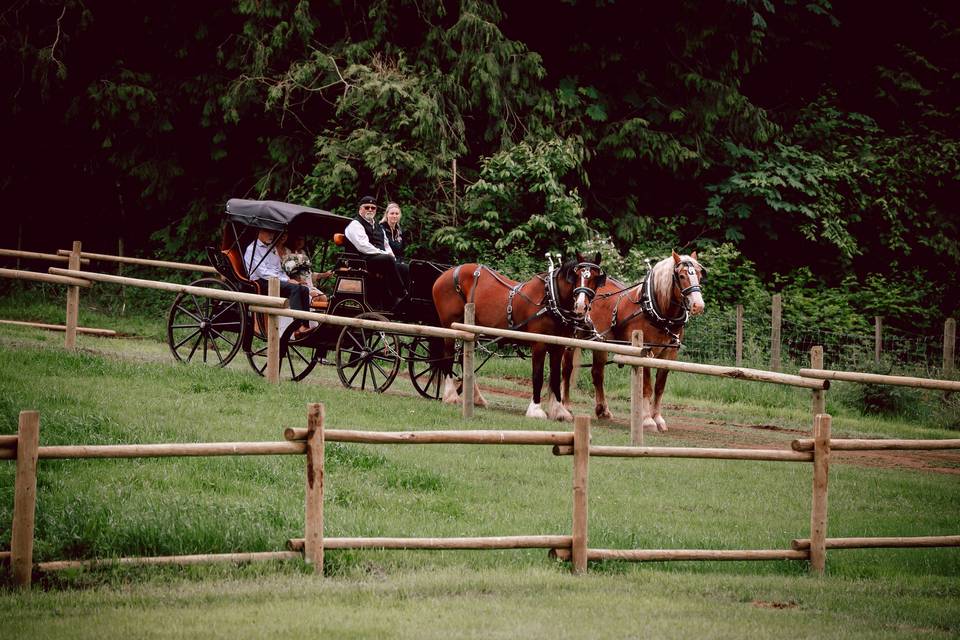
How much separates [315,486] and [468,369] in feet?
21.0

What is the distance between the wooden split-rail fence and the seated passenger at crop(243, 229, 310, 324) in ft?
23.7

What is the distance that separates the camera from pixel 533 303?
14.8m

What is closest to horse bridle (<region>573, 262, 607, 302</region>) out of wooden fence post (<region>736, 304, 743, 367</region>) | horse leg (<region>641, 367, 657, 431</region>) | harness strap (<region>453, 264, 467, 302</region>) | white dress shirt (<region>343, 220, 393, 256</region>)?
horse leg (<region>641, 367, 657, 431</region>)

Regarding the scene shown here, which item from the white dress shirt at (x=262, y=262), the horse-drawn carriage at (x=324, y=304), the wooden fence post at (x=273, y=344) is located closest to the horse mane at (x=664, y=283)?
Result: the horse-drawn carriage at (x=324, y=304)

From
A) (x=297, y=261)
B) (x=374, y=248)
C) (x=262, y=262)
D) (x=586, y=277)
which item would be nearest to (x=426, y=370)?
(x=374, y=248)

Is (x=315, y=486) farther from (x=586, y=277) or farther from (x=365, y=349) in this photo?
(x=365, y=349)

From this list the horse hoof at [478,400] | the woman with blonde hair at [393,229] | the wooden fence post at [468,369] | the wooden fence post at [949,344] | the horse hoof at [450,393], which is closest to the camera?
the wooden fence post at [468,369]

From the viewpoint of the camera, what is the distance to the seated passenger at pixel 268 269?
49.9ft

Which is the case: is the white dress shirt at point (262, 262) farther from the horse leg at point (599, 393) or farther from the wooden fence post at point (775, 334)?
the wooden fence post at point (775, 334)

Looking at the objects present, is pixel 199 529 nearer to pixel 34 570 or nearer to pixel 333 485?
pixel 34 570

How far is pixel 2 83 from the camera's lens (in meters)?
22.3

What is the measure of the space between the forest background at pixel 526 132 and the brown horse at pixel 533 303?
5.56 meters

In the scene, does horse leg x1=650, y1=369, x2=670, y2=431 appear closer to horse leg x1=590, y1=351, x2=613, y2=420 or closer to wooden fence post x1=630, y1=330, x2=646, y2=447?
horse leg x1=590, y1=351, x2=613, y2=420

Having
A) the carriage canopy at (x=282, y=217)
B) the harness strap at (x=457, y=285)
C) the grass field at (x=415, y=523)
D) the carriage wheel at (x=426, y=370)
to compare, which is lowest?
the grass field at (x=415, y=523)
